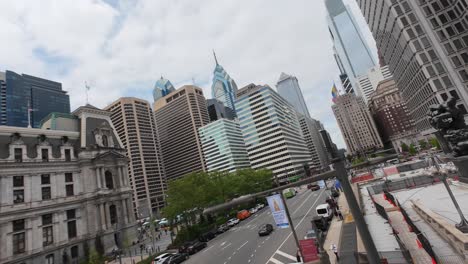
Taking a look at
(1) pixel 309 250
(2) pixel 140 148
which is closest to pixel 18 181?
(1) pixel 309 250

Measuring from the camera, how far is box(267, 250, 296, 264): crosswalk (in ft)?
75.5

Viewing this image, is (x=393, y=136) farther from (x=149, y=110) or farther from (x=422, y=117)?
(x=149, y=110)

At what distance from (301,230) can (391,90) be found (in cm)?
18256

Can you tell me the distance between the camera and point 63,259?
4250 cm

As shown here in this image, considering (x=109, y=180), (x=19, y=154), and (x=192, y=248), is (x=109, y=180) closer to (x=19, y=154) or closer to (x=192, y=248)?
(x=19, y=154)

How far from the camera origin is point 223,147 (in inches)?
6270

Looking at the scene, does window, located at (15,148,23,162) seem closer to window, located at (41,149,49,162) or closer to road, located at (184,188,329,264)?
window, located at (41,149,49,162)

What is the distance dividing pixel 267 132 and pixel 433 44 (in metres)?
81.4

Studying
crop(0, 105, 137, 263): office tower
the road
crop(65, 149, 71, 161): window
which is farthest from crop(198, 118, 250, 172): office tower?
the road

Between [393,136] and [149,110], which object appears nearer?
[393,136]

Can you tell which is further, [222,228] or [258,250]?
[222,228]

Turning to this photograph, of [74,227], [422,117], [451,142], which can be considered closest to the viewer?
[451,142]

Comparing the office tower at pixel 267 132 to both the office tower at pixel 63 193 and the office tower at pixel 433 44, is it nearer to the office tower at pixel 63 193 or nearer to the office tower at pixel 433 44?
the office tower at pixel 433 44

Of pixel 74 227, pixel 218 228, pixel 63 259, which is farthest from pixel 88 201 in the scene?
pixel 218 228
